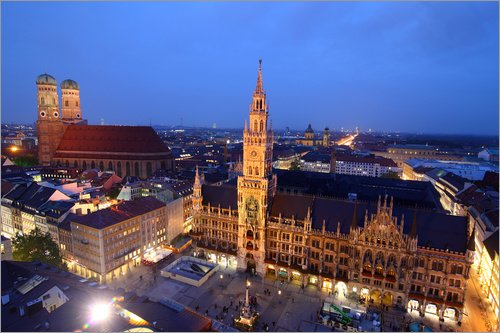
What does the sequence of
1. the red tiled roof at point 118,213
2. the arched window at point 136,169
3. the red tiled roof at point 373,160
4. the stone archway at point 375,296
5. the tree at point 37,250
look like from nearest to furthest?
the stone archway at point 375,296 → the tree at point 37,250 → the red tiled roof at point 118,213 → the arched window at point 136,169 → the red tiled roof at point 373,160

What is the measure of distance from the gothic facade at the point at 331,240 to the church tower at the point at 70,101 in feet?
484

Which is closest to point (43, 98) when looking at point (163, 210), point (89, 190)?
point (89, 190)

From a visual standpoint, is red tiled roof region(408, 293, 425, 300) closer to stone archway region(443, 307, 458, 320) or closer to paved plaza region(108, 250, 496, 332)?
paved plaza region(108, 250, 496, 332)

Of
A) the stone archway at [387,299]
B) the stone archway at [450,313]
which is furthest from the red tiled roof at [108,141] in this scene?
the stone archway at [450,313]

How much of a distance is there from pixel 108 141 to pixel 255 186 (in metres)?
117

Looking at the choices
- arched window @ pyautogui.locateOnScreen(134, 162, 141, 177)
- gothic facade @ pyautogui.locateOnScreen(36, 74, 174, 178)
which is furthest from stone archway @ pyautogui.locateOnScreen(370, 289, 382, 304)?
arched window @ pyautogui.locateOnScreen(134, 162, 141, 177)

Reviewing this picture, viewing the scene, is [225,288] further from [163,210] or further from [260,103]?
[260,103]

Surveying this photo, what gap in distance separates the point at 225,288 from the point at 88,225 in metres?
32.7

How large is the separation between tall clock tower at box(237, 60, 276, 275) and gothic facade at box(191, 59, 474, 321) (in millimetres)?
230

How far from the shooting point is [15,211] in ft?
295

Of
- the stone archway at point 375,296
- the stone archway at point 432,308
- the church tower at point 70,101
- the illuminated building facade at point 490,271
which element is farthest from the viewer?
the church tower at point 70,101

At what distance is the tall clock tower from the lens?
7075 cm

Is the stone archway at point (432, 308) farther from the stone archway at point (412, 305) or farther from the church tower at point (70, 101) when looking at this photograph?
the church tower at point (70, 101)

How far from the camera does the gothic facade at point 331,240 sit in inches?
2292
